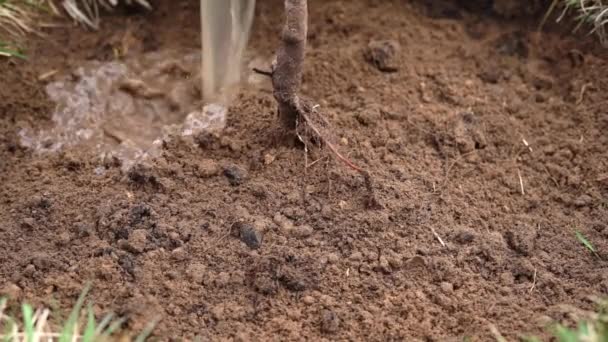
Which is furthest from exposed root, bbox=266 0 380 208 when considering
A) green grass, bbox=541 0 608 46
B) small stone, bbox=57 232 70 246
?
green grass, bbox=541 0 608 46

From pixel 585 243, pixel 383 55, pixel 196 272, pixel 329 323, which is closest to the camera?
pixel 329 323

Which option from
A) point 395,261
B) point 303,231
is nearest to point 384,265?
point 395,261

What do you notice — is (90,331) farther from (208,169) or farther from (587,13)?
(587,13)

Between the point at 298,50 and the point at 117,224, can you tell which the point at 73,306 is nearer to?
the point at 117,224

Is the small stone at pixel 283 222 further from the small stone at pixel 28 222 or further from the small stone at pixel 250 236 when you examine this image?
the small stone at pixel 28 222

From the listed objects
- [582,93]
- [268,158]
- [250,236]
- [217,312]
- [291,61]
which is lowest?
[217,312]

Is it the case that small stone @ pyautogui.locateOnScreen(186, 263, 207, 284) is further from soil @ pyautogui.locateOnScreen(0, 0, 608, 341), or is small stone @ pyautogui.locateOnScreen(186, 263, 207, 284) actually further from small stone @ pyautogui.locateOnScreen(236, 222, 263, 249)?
small stone @ pyautogui.locateOnScreen(236, 222, 263, 249)

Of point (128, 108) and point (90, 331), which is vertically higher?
point (128, 108)
